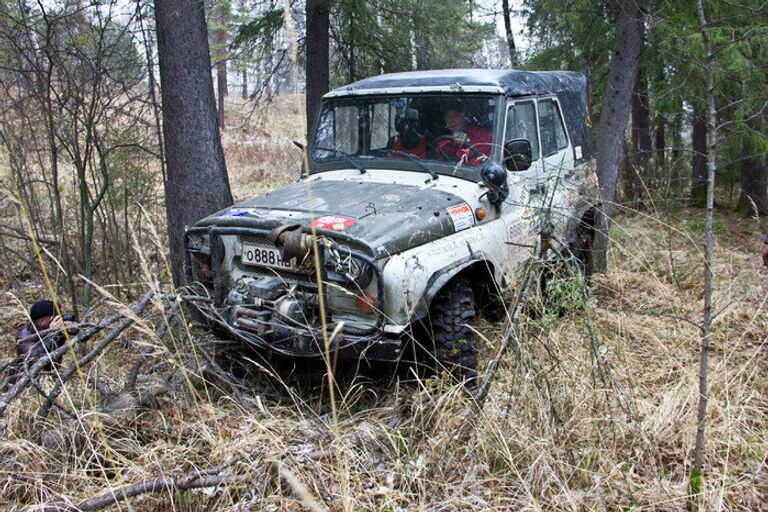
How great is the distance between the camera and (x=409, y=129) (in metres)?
5.30

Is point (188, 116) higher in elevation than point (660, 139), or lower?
higher

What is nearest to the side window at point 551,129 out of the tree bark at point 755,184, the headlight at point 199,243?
the headlight at point 199,243

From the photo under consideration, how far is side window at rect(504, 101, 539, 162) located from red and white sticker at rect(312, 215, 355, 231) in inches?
64.8

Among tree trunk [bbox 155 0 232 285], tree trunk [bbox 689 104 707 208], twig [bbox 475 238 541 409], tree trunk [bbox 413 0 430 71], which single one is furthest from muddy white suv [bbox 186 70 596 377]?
tree trunk [bbox 689 104 707 208]

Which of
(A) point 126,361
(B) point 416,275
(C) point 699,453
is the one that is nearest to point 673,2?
(B) point 416,275

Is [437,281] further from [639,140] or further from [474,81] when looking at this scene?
[639,140]

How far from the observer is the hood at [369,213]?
4.04 meters

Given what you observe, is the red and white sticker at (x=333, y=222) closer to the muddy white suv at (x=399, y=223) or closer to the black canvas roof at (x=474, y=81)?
the muddy white suv at (x=399, y=223)

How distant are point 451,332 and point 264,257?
1.34m

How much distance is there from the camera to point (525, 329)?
11.5ft

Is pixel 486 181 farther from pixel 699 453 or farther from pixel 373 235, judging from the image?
pixel 699 453

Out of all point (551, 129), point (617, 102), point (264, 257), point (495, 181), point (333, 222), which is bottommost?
point (264, 257)

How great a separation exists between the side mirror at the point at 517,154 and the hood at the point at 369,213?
0.52m

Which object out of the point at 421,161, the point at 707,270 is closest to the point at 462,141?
the point at 421,161
